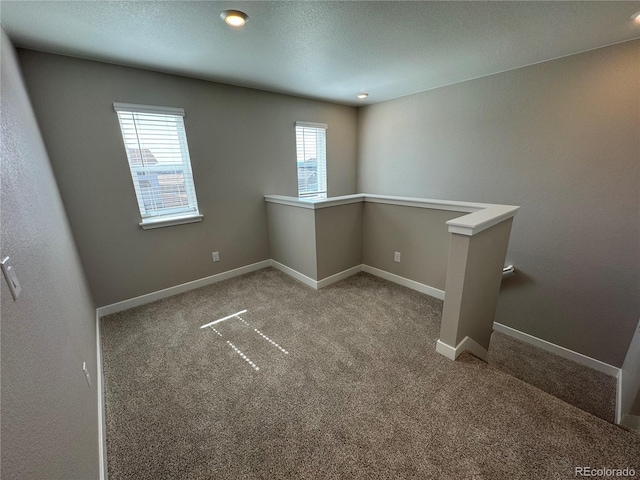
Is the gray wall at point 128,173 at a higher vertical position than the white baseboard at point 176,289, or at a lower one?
higher

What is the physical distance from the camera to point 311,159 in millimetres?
4031

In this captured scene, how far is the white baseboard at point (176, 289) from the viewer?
2.63 metres

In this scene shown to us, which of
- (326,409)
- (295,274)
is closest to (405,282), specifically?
(295,274)

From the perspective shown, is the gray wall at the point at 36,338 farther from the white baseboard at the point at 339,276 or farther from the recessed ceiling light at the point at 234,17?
the white baseboard at the point at 339,276

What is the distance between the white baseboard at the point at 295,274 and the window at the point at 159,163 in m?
1.22

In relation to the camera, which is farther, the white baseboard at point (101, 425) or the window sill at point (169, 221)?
the window sill at point (169, 221)

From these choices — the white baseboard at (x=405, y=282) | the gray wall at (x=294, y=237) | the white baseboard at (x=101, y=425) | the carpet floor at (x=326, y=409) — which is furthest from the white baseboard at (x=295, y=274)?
the white baseboard at (x=101, y=425)

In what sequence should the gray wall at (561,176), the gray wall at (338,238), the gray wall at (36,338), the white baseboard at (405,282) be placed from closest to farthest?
the gray wall at (36,338)
the gray wall at (561,176)
the white baseboard at (405,282)
the gray wall at (338,238)

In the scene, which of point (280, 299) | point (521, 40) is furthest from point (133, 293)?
point (521, 40)

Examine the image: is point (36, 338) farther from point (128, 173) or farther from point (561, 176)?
point (561, 176)

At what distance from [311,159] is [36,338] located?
3.64 meters

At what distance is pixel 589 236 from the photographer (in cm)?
Answer: 253

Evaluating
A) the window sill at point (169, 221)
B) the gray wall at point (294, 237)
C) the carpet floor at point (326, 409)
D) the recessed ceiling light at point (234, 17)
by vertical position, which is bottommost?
the carpet floor at point (326, 409)

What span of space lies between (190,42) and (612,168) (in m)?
3.77
